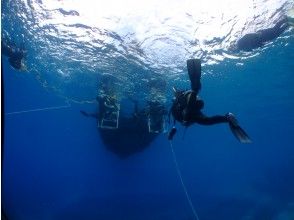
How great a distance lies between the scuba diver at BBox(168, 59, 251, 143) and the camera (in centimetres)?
668

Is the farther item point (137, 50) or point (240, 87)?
point (240, 87)

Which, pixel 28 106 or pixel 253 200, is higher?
pixel 28 106

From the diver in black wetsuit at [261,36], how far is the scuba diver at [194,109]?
31.3ft

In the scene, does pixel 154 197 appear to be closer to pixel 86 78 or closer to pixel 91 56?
pixel 86 78

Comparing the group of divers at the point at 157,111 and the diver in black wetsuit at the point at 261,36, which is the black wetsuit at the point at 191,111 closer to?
the group of divers at the point at 157,111

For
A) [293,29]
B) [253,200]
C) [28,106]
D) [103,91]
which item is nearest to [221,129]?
[253,200]

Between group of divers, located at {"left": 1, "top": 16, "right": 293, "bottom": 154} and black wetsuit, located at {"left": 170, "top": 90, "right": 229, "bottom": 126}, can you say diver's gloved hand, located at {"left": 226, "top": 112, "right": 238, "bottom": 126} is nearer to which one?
group of divers, located at {"left": 1, "top": 16, "right": 293, "bottom": 154}

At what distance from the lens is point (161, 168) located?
109 metres

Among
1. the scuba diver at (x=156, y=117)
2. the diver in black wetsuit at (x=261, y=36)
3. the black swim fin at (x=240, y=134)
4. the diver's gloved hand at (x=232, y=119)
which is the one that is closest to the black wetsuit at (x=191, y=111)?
the diver's gloved hand at (x=232, y=119)

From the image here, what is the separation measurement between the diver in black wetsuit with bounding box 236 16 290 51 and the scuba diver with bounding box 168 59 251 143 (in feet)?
31.3

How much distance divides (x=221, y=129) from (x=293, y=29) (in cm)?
4650

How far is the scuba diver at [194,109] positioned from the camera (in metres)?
6.68

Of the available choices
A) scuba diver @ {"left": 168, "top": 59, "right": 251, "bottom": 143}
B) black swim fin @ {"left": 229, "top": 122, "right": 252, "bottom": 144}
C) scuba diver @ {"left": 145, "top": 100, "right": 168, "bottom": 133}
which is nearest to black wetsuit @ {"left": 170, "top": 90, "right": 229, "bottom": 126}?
scuba diver @ {"left": 168, "top": 59, "right": 251, "bottom": 143}

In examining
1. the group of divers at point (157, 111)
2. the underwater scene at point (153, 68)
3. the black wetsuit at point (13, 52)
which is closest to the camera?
the group of divers at point (157, 111)
